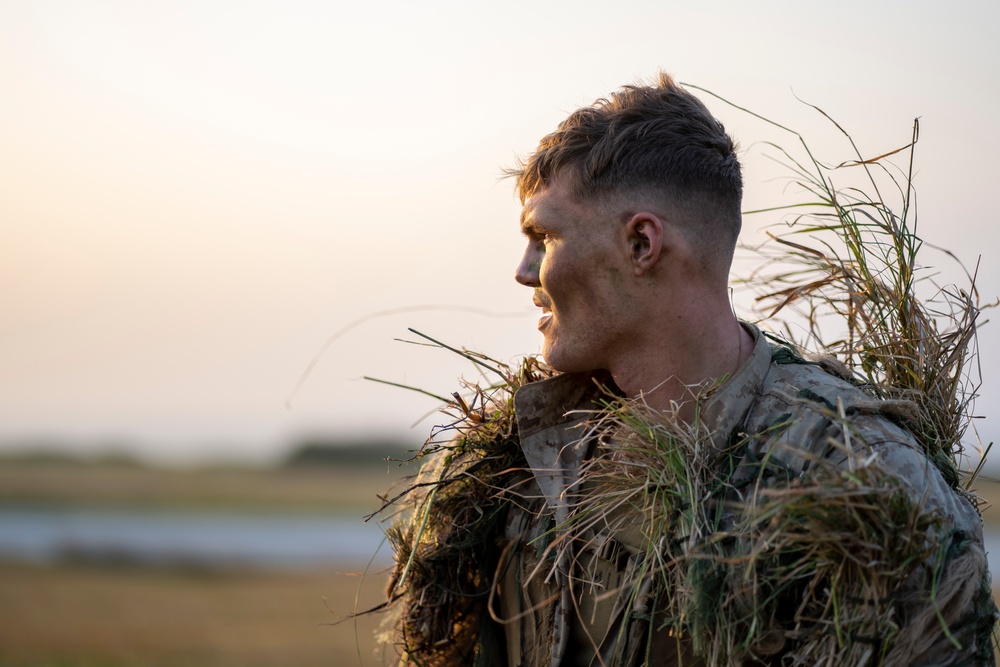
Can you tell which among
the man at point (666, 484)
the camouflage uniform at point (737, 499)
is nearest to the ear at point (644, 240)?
the man at point (666, 484)

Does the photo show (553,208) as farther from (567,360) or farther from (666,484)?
(666,484)

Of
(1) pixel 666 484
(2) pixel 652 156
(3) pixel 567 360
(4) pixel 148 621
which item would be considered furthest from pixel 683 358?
(4) pixel 148 621

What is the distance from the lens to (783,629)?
7.43ft

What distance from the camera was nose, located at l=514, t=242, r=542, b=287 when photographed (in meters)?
2.98

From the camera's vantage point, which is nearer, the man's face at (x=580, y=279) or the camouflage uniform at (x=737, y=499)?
the camouflage uniform at (x=737, y=499)

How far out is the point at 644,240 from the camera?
2840 millimetres

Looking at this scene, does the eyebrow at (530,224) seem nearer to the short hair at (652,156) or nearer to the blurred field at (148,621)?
the short hair at (652,156)

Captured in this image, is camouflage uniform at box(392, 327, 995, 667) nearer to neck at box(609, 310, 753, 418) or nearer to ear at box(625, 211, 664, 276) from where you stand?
neck at box(609, 310, 753, 418)

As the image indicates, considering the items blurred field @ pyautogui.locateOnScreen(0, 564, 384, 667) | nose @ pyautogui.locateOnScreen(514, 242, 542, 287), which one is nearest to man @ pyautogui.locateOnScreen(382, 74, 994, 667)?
nose @ pyautogui.locateOnScreen(514, 242, 542, 287)

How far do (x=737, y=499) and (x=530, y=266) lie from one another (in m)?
0.95

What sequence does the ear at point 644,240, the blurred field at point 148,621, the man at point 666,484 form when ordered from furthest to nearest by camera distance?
the blurred field at point 148,621, the ear at point 644,240, the man at point 666,484

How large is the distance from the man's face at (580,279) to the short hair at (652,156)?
8 cm

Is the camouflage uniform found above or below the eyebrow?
below

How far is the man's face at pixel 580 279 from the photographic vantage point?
284cm
